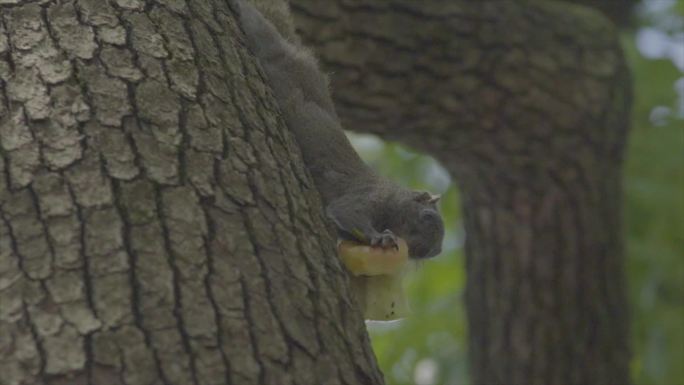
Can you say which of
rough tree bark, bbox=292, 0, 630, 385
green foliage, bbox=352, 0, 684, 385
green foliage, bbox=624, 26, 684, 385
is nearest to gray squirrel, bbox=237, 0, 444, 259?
rough tree bark, bbox=292, 0, 630, 385

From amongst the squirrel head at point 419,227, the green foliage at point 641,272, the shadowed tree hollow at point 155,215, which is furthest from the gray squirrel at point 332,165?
the green foliage at point 641,272

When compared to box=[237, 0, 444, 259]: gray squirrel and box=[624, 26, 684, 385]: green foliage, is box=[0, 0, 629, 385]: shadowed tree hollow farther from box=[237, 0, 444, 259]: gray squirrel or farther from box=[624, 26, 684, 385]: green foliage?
box=[624, 26, 684, 385]: green foliage

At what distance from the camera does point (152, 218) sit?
2287mm

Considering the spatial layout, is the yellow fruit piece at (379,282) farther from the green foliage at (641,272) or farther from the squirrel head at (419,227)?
the green foliage at (641,272)

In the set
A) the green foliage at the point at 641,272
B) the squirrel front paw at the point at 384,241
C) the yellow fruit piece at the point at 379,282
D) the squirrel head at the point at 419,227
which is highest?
the squirrel front paw at the point at 384,241

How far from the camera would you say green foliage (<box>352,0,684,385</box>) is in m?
6.30

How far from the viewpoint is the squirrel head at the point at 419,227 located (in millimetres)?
3846

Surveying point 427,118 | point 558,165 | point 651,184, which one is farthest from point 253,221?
point 651,184

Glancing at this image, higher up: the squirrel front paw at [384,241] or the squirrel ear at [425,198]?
the squirrel front paw at [384,241]

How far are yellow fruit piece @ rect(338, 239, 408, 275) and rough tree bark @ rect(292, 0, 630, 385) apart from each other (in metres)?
2.43

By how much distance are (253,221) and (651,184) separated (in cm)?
464

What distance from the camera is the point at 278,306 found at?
2273mm

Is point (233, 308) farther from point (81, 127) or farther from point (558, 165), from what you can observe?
point (558, 165)

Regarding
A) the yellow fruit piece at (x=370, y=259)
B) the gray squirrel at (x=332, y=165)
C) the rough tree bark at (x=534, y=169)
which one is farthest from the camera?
the rough tree bark at (x=534, y=169)
